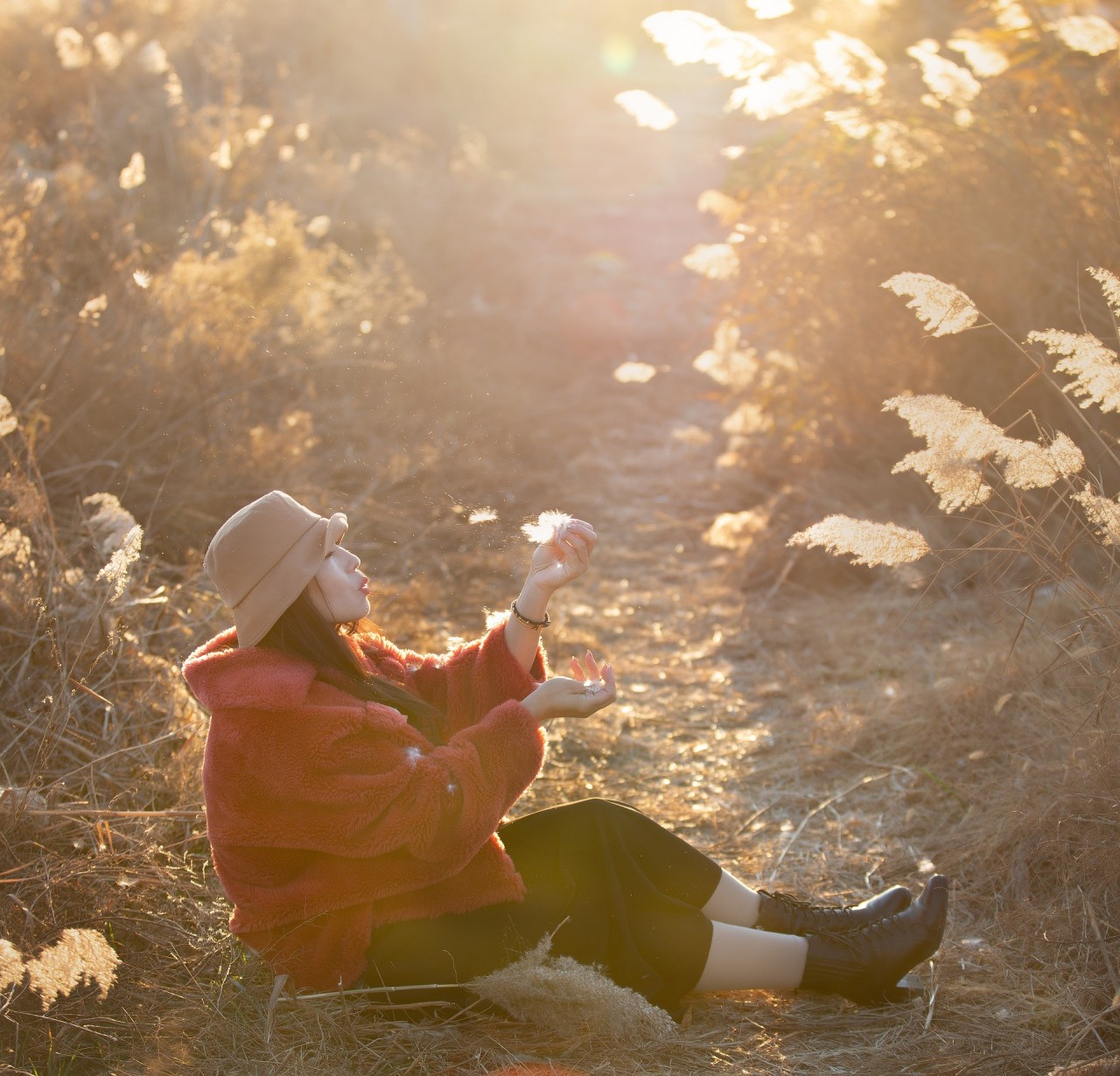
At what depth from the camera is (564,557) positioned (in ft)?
7.80

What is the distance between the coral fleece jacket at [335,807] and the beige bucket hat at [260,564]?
0.08 metres

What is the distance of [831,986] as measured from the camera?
7.93 ft

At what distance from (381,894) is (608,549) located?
13.4 feet

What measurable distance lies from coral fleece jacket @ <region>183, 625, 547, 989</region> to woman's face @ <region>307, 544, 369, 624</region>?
121mm

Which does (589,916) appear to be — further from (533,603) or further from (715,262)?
(715,262)

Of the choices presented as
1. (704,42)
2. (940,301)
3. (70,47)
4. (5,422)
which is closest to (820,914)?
(940,301)

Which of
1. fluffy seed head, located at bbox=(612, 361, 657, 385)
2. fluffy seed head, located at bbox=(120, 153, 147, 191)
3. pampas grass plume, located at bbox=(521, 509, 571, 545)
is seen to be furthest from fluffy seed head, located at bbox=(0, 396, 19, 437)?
fluffy seed head, located at bbox=(612, 361, 657, 385)

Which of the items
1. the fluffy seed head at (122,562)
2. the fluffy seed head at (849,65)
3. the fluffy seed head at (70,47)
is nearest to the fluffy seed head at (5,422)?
the fluffy seed head at (122,562)

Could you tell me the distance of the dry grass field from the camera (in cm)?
231

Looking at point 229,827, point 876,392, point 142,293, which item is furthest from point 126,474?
point 876,392

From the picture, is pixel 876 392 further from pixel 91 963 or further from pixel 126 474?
pixel 91 963

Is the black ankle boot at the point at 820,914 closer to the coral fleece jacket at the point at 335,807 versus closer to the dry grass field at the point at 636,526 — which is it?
the dry grass field at the point at 636,526

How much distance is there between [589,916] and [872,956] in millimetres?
632

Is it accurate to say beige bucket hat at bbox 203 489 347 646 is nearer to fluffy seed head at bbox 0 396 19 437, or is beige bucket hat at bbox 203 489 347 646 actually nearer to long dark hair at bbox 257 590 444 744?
long dark hair at bbox 257 590 444 744
